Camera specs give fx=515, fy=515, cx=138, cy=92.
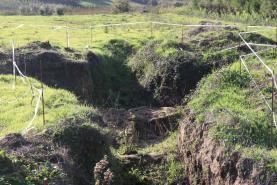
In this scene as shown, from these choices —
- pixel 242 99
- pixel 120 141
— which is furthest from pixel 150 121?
pixel 242 99

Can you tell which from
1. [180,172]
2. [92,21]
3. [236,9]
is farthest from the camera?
[236,9]

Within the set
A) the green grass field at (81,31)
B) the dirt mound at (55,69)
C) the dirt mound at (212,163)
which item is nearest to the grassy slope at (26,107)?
the dirt mound at (55,69)

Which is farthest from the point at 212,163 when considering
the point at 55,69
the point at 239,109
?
the point at 55,69

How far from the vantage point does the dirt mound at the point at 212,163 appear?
1012cm

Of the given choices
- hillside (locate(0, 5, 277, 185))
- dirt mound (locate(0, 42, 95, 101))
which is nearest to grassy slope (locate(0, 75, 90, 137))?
hillside (locate(0, 5, 277, 185))

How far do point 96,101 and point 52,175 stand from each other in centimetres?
817

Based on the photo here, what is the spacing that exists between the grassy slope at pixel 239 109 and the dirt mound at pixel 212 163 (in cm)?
18

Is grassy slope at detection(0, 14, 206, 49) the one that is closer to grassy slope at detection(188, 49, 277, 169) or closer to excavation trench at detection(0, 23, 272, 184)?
excavation trench at detection(0, 23, 272, 184)

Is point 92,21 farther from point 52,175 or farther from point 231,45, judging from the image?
point 52,175

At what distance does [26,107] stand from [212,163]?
16.7ft

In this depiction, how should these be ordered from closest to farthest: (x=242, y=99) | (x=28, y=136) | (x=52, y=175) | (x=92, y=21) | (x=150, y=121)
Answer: (x=52, y=175), (x=28, y=136), (x=242, y=99), (x=150, y=121), (x=92, y=21)

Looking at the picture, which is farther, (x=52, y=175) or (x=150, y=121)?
(x=150, y=121)

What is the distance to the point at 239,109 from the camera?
12.9 m

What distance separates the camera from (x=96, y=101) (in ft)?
56.3
